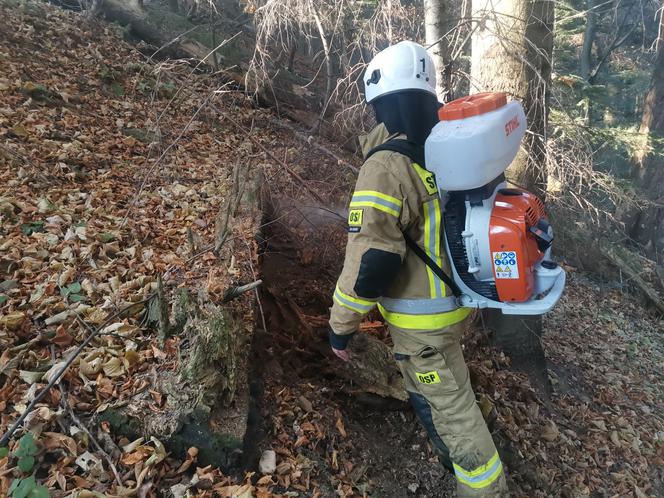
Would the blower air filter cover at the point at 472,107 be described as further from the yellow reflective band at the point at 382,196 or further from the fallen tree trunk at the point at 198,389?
the fallen tree trunk at the point at 198,389

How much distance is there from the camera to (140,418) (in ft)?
7.41

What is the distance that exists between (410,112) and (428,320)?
3.93 ft

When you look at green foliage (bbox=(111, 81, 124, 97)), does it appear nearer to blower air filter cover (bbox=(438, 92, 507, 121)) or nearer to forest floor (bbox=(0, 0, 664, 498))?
forest floor (bbox=(0, 0, 664, 498))

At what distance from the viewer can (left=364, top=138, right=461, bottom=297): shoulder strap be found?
7.87 feet

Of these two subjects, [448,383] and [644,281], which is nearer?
[448,383]

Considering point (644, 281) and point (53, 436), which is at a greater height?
point (53, 436)

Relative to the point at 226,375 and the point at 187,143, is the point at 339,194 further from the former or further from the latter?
the point at 226,375

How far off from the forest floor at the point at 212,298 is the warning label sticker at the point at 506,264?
154 centimetres

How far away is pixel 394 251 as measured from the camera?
2324 millimetres

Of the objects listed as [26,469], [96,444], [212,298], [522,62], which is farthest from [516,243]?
[26,469]

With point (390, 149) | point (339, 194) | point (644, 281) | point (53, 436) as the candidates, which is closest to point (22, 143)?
point (339, 194)

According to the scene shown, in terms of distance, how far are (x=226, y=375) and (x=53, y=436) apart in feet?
2.84

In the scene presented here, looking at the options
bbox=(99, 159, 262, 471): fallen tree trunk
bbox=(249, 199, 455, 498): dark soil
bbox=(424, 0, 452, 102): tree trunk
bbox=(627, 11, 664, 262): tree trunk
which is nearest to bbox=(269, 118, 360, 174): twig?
bbox=(424, 0, 452, 102): tree trunk

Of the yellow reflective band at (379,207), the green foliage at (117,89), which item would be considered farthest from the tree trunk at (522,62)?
the green foliage at (117,89)
